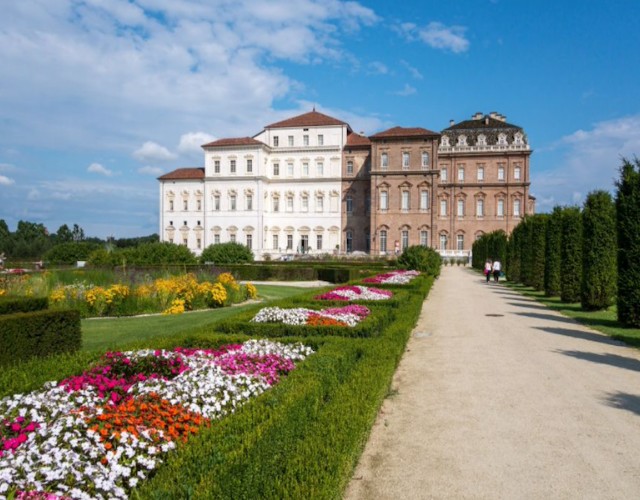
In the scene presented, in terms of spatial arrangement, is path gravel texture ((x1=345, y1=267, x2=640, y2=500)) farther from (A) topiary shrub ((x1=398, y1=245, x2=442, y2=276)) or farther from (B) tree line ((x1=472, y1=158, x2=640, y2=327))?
(A) topiary shrub ((x1=398, y1=245, x2=442, y2=276))

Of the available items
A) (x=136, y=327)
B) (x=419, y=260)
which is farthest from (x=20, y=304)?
(x=419, y=260)

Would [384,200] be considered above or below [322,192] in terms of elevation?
below

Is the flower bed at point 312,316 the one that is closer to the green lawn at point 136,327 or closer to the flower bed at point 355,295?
the green lawn at point 136,327

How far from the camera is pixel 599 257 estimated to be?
542 inches

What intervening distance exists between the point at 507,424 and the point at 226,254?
27405 millimetres

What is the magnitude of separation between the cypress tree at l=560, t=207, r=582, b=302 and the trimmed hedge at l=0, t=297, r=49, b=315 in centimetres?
1478

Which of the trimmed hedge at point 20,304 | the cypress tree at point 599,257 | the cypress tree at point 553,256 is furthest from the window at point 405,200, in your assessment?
the trimmed hedge at point 20,304

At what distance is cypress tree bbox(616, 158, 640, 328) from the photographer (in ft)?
35.5

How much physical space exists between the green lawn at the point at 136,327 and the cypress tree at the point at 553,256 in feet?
39.5

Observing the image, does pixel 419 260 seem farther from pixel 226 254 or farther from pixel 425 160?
pixel 425 160

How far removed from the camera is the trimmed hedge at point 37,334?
602cm

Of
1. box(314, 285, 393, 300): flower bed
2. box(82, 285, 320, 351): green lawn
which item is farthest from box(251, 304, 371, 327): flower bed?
box(314, 285, 393, 300): flower bed

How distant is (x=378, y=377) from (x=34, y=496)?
3065 millimetres

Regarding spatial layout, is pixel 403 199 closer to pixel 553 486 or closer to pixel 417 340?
pixel 417 340
